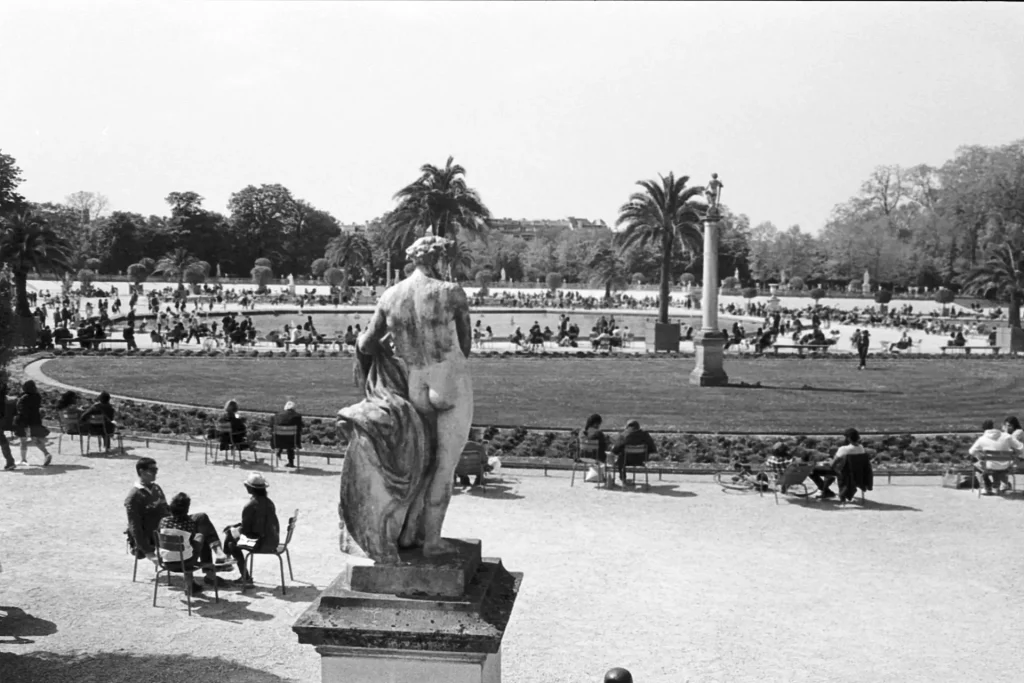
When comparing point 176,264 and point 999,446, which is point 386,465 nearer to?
point 999,446

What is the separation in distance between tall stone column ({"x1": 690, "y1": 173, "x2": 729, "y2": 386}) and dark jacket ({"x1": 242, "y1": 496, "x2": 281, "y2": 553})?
1990 cm

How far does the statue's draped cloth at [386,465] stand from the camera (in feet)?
16.9

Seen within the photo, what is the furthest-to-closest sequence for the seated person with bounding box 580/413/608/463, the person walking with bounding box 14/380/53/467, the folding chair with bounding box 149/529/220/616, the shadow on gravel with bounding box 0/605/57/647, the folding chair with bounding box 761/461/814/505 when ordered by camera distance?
the person walking with bounding box 14/380/53/467
the seated person with bounding box 580/413/608/463
the folding chair with bounding box 761/461/814/505
the folding chair with bounding box 149/529/220/616
the shadow on gravel with bounding box 0/605/57/647

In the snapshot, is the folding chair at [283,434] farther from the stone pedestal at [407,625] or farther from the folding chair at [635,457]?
the stone pedestal at [407,625]

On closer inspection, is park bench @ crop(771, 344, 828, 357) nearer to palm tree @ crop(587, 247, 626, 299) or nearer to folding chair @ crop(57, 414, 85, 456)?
folding chair @ crop(57, 414, 85, 456)

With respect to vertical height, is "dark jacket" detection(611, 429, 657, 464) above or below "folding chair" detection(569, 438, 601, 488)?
above

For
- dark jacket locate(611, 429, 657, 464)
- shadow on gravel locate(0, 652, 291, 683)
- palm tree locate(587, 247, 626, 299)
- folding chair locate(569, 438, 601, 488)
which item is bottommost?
shadow on gravel locate(0, 652, 291, 683)

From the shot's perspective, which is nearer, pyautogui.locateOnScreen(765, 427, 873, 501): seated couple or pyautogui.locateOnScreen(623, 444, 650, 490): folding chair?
pyautogui.locateOnScreen(765, 427, 873, 501): seated couple

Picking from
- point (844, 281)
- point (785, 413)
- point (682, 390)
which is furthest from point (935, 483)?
point (844, 281)

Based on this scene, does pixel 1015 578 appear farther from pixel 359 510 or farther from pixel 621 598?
pixel 359 510

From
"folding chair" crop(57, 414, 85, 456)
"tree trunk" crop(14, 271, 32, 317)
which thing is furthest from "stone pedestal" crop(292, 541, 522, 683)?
"folding chair" crop(57, 414, 85, 456)

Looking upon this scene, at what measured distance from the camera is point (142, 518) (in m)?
10.1

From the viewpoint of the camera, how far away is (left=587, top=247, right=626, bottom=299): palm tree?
104312 millimetres

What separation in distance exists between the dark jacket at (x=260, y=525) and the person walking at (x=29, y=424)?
7.19m
